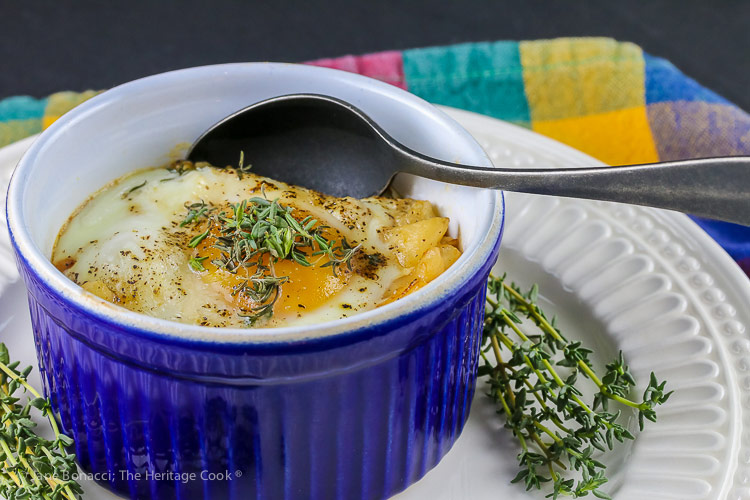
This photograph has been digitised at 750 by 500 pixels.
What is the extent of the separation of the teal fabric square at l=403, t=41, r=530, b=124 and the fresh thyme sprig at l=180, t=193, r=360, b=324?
4.75 ft

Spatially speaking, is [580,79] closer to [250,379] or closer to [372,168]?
[372,168]

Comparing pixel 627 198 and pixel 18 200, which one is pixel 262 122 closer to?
pixel 18 200

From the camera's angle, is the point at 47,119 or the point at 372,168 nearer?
the point at 372,168

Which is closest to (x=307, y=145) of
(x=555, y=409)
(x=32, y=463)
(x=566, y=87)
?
(x=555, y=409)

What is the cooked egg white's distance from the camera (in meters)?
1.82

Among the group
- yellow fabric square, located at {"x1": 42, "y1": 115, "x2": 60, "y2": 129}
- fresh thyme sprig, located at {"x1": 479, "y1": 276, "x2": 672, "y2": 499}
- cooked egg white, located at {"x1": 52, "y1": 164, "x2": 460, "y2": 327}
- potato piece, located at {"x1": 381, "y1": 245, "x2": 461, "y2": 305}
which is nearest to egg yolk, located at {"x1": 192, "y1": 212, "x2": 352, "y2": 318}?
cooked egg white, located at {"x1": 52, "y1": 164, "x2": 460, "y2": 327}

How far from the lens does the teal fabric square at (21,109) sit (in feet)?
10.2

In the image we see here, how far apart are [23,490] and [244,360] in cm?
51

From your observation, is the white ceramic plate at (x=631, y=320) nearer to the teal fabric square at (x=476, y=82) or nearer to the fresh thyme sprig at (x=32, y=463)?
the fresh thyme sprig at (x=32, y=463)

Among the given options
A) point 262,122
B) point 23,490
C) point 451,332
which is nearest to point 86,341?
point 23,490

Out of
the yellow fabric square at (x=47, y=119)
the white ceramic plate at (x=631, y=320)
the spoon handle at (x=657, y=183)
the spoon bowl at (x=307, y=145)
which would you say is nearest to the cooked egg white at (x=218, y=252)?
the spoon bowl at (x=307, y=145)

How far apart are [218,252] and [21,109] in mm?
1579

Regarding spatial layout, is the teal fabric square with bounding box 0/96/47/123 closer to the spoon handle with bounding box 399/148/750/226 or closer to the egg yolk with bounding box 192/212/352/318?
the egg yolk with bounding box 192/212/352/318

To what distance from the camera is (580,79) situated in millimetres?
3316
